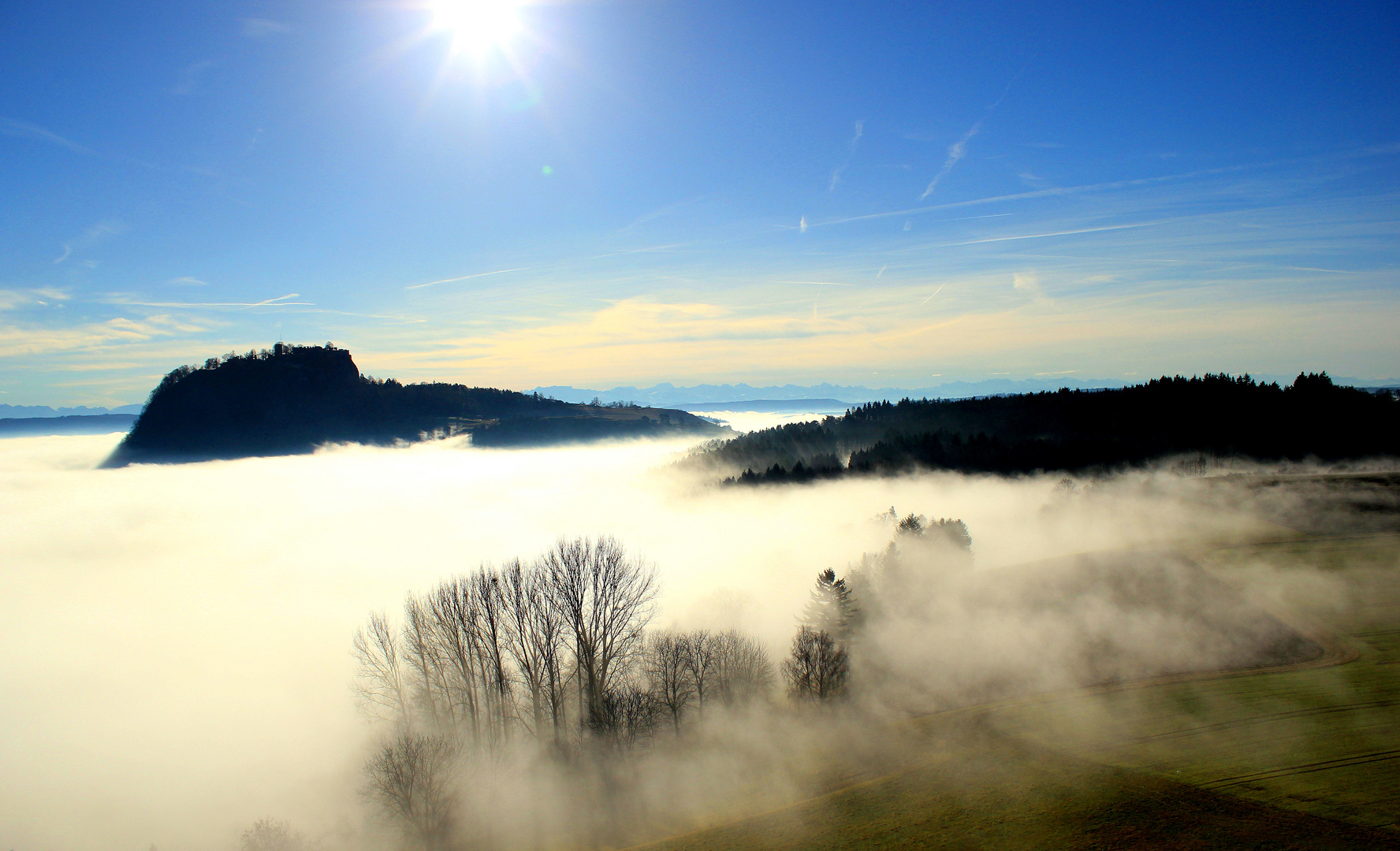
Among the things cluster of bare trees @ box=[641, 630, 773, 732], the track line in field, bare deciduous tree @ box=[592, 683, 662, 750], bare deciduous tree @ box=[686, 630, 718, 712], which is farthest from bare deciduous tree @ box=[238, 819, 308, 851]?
Answer: the track line in field

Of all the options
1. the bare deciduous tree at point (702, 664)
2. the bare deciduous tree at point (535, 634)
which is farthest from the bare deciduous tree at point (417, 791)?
the bare deciduous tree at point (702, 664)

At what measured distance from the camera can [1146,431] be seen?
470 ft

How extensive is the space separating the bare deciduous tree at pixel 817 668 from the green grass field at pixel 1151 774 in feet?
31.5

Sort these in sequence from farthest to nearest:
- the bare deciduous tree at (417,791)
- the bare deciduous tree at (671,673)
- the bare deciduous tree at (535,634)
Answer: the bare deciduous tree at (671,673) → the bare deciduous tree at (535,634) → the bare deciduous tree at (417,791)

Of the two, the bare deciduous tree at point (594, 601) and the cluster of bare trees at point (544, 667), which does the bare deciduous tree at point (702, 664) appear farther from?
the bare deciduous tree at point (594, 601)

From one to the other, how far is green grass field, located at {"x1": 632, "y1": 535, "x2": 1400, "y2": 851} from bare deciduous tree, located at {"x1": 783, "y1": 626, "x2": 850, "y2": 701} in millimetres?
9590

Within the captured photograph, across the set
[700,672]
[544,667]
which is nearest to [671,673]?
[700,672]

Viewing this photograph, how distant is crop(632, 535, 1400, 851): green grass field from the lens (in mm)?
32594

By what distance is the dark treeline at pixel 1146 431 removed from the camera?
12762 cm

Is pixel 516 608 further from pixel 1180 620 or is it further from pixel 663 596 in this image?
pixel 1180 620

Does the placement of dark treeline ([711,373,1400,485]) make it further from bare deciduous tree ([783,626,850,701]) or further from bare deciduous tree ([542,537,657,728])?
bare deciduous tree ([542,537,657,728])

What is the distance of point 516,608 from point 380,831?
19309mm

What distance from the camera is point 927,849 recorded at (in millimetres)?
32500

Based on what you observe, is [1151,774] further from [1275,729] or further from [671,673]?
[671,673]
